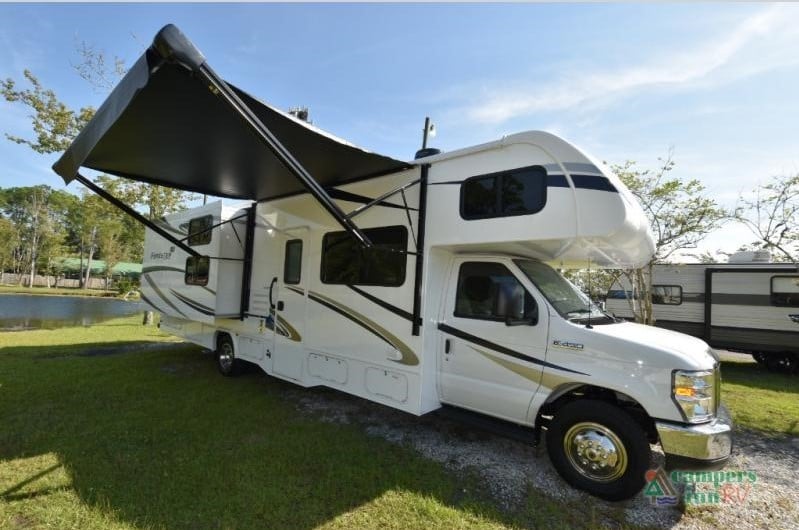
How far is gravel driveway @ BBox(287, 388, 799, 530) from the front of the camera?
3.54 meters

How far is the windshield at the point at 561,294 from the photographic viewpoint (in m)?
4.30

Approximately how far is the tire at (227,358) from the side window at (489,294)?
463cm

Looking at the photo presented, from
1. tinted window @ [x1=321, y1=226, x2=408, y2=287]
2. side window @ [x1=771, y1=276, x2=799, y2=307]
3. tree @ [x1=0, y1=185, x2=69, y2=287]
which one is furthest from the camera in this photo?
tree @ [x1=0, y1=185, x2=69, y2=287]

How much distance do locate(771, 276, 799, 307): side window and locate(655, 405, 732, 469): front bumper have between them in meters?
9.87

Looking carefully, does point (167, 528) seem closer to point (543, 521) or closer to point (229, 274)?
point (543, 521)

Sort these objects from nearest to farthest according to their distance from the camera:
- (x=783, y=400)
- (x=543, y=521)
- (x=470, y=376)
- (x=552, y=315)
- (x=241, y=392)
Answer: (x=543, y=521) < (x=552, y=315) < (x=470, y=376) < (x=241, y=392) < (x=783, y=400)

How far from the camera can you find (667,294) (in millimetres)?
12703

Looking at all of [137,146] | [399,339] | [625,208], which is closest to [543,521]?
[399,339]

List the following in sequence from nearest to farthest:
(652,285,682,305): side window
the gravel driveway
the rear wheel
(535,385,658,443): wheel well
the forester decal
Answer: the gravel driveway, (535,385,658,443): wheel well, the forester decal, the rear wheel, (652,285,682,305): side window

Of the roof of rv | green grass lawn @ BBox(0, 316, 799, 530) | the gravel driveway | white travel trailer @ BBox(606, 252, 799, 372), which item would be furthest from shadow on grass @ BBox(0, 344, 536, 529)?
white travel trailer @ BBox(606, 252, 799, 372)

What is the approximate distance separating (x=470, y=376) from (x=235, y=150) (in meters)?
3.59

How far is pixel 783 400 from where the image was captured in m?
7.47

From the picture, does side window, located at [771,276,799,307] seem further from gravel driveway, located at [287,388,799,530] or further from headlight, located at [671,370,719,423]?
headlight, located at [671,370,719,423]

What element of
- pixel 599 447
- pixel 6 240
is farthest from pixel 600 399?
pixel 6 240
